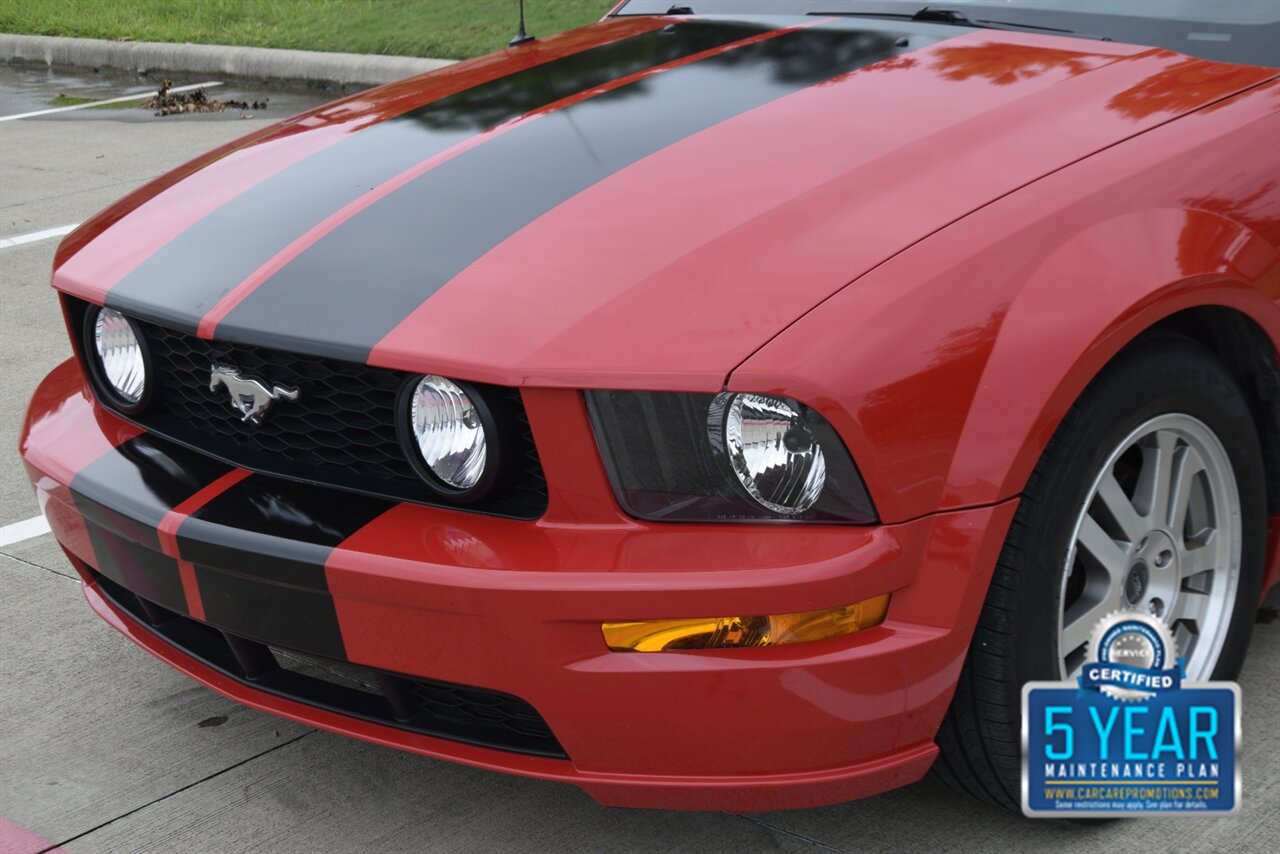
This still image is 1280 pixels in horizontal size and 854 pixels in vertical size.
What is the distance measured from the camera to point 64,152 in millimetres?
7566

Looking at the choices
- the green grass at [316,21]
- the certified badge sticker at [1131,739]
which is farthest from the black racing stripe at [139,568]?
the green grass at [316,21]

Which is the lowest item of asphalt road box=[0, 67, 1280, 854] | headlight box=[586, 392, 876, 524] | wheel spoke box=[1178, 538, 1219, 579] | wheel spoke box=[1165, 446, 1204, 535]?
asphalt road box=[0, 67, 1280, 854]

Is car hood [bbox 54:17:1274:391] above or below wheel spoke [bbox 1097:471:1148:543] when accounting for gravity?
above

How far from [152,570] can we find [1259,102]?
6.04ft

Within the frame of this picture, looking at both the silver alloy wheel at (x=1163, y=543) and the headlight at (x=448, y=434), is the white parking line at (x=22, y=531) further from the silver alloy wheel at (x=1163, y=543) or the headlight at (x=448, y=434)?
the silver alloy wheel at (x=1163, y=543)

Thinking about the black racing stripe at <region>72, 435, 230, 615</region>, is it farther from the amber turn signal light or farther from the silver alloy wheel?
the silver alloy wheel

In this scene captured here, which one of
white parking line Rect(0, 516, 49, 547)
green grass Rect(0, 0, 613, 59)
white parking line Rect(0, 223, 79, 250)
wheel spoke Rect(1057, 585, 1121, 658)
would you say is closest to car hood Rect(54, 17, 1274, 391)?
wheel spoke Rect(1057, 585, 1121, 658)

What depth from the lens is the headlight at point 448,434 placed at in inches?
76.5

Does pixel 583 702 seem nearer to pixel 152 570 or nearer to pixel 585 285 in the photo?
pixel 585 285

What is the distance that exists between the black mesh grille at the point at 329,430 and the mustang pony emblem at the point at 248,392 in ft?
0.04

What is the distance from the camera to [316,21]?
34.7ft

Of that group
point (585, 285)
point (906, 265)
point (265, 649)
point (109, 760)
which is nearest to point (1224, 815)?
point (906, 265)

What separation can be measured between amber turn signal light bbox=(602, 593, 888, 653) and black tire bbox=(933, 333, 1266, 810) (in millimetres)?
230

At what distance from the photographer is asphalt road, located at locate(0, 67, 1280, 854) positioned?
7.31 ft
